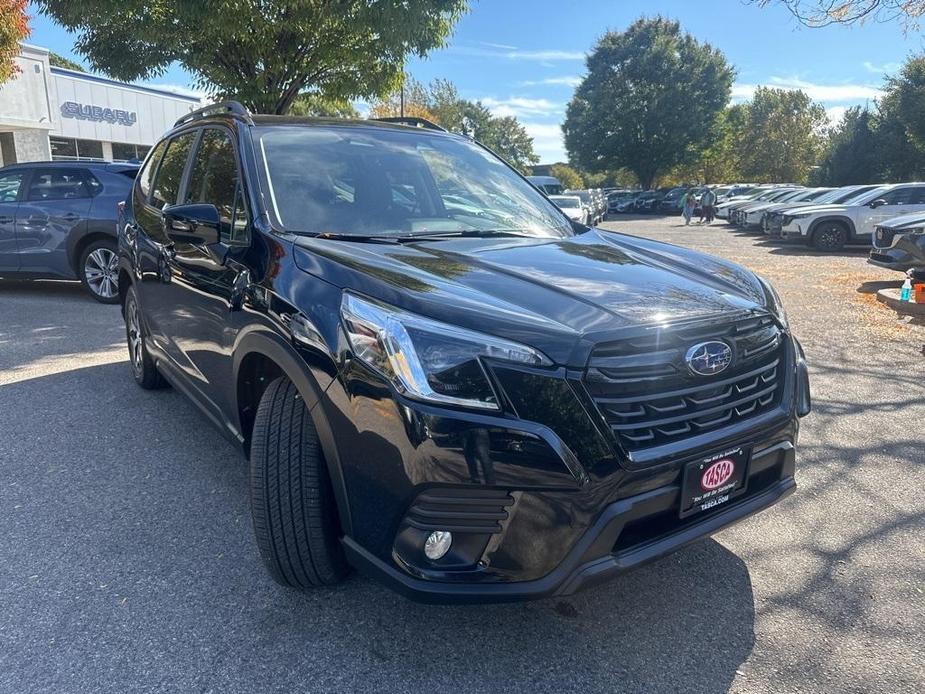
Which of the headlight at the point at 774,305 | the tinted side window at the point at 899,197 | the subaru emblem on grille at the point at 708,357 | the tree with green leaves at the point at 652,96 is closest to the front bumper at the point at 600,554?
the subaru emblem on grille at the point at 708,357

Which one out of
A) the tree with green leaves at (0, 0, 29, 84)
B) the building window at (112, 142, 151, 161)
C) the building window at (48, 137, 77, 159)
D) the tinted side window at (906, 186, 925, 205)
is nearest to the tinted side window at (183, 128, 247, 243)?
the tree with green leaves at (0, 0, 29, 84)

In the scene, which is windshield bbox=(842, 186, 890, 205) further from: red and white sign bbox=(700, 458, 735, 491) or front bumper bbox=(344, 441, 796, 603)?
front bumper bbox=(344, 441, 796, 603)

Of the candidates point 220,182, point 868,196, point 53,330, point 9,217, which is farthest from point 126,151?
point 220,182

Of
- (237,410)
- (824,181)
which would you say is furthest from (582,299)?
(824,181)

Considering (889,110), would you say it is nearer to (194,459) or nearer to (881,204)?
(881,204)

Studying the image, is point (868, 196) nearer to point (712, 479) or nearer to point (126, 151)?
point (712, 479)

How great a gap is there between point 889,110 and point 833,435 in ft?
127

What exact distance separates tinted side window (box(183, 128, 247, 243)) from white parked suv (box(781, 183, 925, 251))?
53.2 ft

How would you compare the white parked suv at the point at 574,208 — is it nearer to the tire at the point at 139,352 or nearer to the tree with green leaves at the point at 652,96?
the tire at the point at 139,352

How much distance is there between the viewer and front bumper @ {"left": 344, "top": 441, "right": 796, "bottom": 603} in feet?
6.75

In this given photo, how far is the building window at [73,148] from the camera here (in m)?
26.8

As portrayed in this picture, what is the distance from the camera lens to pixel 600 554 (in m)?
2.10

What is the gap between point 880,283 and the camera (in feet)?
35.1

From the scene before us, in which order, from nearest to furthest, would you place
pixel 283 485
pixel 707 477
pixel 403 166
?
pixel 707 477, pixel 283 485, pixel 403 166
